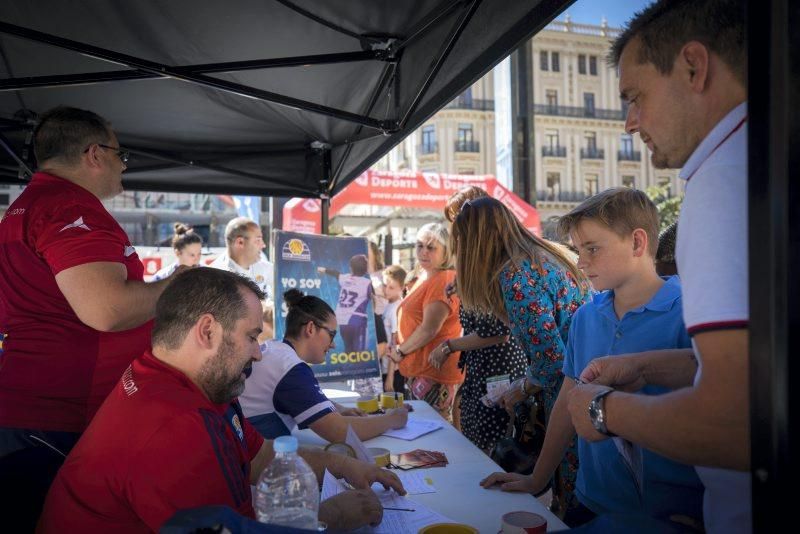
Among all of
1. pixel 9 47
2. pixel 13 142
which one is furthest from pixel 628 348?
pixel 13 142

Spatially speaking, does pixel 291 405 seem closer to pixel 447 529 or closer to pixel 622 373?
pixel 447 529

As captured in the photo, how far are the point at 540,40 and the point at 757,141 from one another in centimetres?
4537

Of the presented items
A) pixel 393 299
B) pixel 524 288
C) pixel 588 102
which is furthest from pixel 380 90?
pixel 588 102

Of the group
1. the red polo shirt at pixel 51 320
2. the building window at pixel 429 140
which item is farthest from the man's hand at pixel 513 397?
the building window at pixel 429 140

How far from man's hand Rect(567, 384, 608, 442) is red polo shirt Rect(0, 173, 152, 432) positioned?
134cm

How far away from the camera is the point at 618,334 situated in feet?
5.18

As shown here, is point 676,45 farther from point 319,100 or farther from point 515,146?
point 515,146

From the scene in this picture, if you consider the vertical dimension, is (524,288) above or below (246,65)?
below

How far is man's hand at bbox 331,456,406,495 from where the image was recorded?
172cm

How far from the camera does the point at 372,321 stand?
4297 millimetres

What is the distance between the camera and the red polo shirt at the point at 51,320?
1.65 metres

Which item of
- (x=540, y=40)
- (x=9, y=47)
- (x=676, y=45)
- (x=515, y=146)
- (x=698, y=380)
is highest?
(x=540, y=40)

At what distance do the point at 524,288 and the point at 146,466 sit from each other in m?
1.53

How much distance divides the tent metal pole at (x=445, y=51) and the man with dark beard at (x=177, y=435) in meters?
1.21
